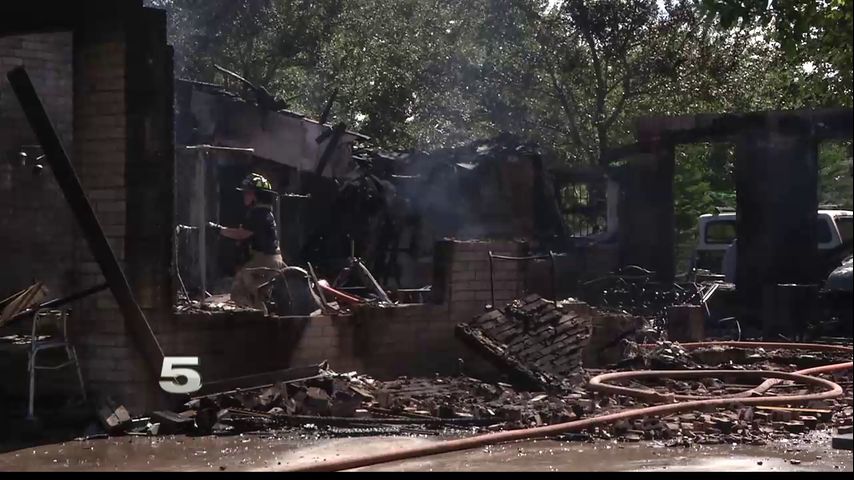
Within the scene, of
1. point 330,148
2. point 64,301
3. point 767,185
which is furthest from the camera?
point 330,148

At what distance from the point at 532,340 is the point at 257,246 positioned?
2.47 meters

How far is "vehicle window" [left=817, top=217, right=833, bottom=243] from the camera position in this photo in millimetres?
15673

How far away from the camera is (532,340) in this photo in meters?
9.16

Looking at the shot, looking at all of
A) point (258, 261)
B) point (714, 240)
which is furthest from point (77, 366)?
point (714, 240)

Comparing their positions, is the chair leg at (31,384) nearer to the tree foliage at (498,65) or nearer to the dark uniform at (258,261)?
the dark uniform at (258,261)

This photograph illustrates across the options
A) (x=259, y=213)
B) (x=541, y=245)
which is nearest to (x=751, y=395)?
(x=259, y=213)

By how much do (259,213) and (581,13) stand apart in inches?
598

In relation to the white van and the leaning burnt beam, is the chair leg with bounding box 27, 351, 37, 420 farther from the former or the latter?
the white van

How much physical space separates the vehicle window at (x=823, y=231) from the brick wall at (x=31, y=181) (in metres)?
10.3

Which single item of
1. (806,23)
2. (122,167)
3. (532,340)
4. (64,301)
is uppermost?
(806,23)

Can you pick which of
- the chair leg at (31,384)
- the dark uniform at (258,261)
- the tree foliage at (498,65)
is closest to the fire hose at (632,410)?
the chair leg at (31,384)

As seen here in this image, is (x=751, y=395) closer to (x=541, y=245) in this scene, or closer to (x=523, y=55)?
(x=541, y=245)

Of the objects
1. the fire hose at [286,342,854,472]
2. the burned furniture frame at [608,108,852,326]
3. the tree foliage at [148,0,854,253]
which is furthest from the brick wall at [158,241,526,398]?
the tree foliage at [148,0,854,253]

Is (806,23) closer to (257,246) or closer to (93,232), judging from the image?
(257,246)
